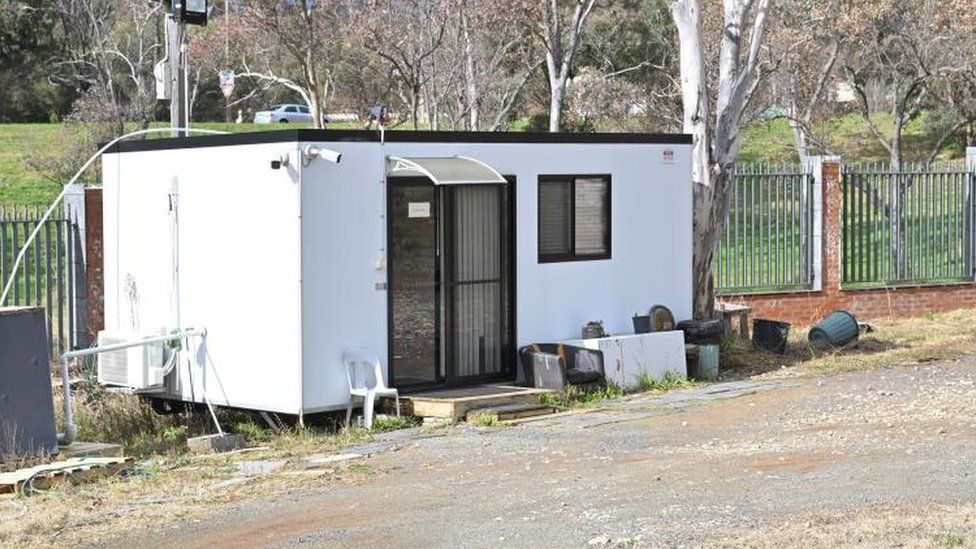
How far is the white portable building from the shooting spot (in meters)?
13.3

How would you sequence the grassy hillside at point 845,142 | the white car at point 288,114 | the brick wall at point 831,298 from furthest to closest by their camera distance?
the white car at point 288,114, the grassy hillside at point 845,142, the brick wall at point 831,298

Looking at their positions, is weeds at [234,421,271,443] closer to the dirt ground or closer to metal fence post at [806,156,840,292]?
the dirt ground

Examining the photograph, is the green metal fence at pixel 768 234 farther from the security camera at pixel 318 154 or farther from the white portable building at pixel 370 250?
the security camera at pixel 318 154

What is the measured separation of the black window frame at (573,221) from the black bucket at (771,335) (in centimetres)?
293

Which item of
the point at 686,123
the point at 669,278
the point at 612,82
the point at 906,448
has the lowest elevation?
the point at 906,448

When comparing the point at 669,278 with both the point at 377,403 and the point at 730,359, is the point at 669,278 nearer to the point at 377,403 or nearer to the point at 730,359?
the point at 730,359

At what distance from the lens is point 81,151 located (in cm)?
3444

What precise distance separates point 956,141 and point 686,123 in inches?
1138

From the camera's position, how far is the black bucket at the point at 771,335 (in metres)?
17.8

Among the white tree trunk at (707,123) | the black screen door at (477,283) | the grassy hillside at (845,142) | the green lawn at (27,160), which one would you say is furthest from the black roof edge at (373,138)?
the grassy hillside at (845,142)

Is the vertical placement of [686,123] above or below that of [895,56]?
below

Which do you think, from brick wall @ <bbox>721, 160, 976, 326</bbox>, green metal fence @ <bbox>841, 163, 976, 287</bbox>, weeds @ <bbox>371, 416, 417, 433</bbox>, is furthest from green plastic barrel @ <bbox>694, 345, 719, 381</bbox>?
green metal fence @ <bbox>841, 163, 976, 287</bbox>

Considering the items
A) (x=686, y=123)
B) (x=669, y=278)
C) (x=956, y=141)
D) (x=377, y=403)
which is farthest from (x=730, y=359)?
(x=956, y=141)

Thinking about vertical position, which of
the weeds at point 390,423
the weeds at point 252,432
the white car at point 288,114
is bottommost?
the weeds at point 252,432
